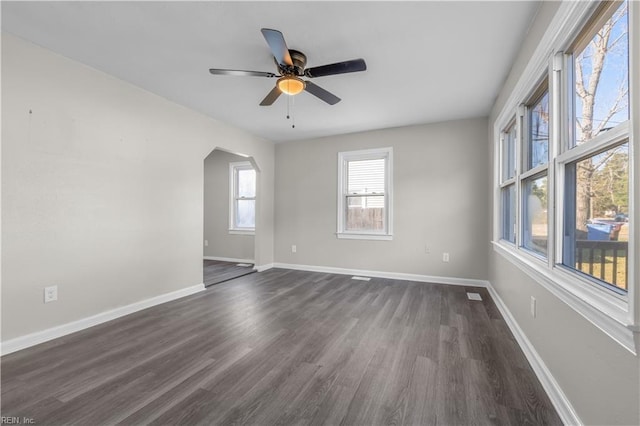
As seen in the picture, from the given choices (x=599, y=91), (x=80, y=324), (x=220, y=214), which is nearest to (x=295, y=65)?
(x=599, y=91)

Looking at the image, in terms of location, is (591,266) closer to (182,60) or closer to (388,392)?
(388,392)

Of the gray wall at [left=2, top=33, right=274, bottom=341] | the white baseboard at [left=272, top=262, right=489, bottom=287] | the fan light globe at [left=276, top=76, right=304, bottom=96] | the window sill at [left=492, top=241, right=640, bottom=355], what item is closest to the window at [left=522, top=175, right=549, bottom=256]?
the window sill at [left=492, top=241, right=640, bottom=355]

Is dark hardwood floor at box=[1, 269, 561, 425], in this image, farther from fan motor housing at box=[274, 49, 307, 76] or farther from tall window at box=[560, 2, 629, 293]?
fan motor housing at box=[274, 49, 307, 76]

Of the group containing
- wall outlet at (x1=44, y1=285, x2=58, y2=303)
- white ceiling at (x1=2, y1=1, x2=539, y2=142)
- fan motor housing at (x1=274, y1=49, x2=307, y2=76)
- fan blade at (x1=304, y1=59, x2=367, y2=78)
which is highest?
white ceiling at (x1=2, y1=1, x2=539, y2=142)

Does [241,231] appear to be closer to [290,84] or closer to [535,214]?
[290,84]

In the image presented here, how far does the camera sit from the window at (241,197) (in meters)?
5.97

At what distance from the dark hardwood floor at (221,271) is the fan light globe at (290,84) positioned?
10.0 feet

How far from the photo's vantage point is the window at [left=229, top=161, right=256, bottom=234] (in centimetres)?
597

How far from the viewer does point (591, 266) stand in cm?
136

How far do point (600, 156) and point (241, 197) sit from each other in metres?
5.62

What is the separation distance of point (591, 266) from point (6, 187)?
12.7 ft

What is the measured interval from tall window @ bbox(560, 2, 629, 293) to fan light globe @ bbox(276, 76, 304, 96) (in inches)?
70.2

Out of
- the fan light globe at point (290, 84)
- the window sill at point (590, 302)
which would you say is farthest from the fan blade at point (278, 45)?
the window sill at point (590, 302)

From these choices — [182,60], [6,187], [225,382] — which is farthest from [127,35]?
[225,382]
